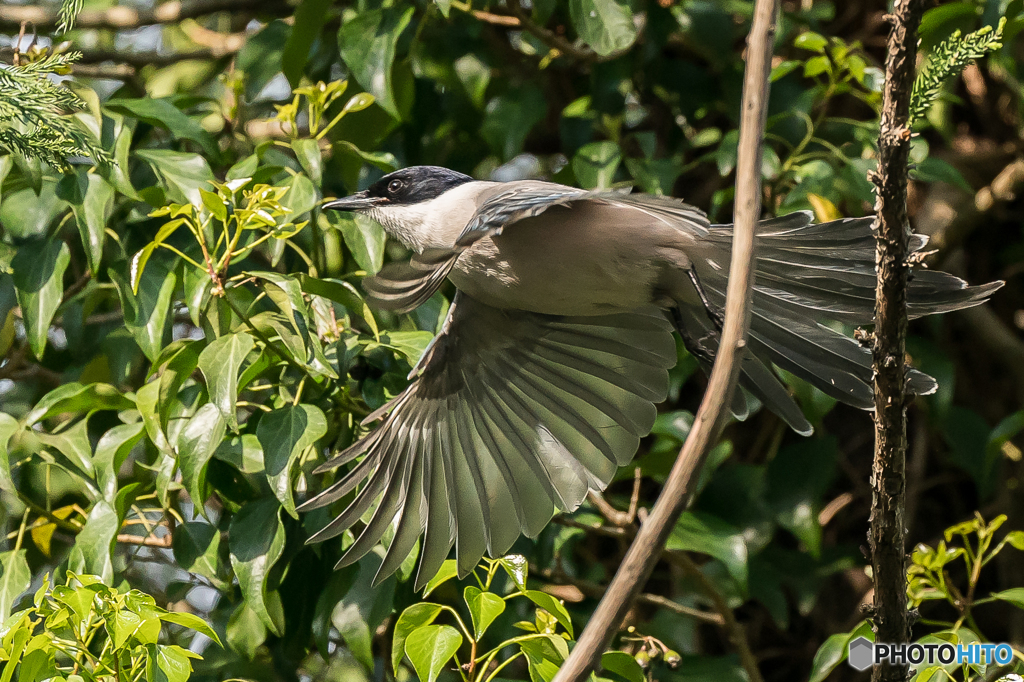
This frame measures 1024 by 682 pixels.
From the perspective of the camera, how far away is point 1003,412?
333cm

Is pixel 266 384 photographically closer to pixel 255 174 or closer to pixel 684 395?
pixel 255 174

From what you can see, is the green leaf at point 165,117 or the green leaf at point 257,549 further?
the green leaf at point 165,117

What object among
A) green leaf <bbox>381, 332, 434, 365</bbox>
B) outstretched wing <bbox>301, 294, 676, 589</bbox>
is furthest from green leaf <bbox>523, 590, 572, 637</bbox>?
green leaf <bbox>381, 332, 434, 365</bbox>

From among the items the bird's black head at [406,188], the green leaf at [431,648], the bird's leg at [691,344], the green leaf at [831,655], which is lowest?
the green leaf at [831,655]

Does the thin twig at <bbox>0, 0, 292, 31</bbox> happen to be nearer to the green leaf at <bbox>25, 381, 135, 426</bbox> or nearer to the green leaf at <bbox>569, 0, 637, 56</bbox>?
the green leaf at <bbox>569, 0, 637, 56</bbox>

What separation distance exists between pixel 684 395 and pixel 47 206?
2004 millimetres

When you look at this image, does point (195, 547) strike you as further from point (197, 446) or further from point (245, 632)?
point (197, 446)

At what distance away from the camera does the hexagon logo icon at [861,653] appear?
1.76 metres

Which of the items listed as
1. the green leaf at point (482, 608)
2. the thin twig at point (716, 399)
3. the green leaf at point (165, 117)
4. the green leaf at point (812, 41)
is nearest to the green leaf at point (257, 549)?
the green leaf at point (482, 608)

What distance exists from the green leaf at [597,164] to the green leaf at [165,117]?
959 mm

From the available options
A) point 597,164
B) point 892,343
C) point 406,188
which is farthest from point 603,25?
point 892,343

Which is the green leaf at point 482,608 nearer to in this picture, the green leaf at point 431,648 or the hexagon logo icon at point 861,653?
the green leaf at point 431,648

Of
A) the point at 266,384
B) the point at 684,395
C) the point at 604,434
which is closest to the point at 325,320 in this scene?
the point at 266,384

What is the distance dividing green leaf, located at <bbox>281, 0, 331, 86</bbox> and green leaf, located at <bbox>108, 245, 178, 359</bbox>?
2.65ft
